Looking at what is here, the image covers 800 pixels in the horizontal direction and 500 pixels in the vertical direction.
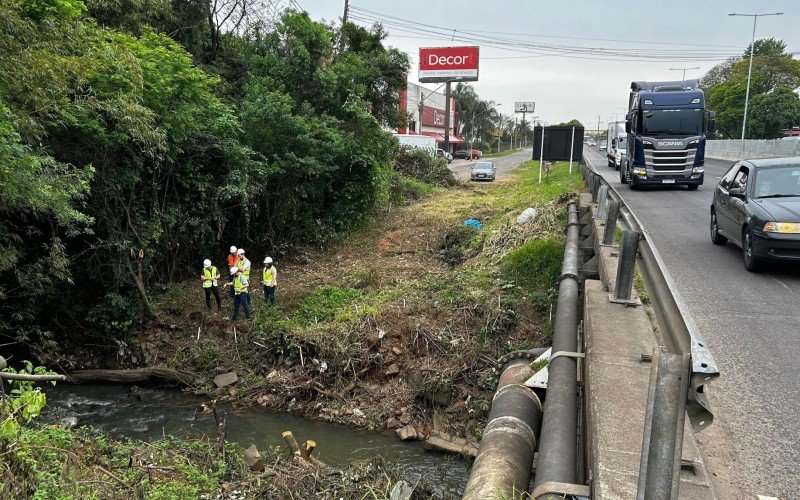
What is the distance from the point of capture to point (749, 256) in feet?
29.8

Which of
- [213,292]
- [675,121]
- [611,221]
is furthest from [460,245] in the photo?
[611,221]

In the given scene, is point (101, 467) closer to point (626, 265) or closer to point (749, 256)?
point (626, 265)

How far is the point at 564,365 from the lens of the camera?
518cm

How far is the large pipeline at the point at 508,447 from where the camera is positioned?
4.16 metres

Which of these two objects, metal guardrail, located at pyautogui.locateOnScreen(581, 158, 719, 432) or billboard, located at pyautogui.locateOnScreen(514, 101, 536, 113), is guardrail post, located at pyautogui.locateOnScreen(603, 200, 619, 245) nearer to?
metal guardrail, located at pyautogui.locateOnScreen(581, 158, 719, 432)

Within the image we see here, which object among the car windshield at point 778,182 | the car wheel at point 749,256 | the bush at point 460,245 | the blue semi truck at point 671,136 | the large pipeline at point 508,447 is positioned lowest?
the bush at point 460,245

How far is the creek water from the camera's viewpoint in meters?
8.73

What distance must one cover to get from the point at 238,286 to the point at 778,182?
1076 centimetres

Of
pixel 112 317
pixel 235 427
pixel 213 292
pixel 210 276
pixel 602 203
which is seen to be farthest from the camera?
pixel 213 292

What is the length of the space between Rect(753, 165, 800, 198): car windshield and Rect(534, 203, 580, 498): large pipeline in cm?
474

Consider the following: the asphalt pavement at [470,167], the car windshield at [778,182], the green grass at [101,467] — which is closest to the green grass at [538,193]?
the car windshield at [778,182]

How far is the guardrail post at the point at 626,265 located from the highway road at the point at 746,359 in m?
1.14

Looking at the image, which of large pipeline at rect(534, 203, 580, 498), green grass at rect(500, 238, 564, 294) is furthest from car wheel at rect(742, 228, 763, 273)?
large pipeline at rect(534, 203, 580, 498)

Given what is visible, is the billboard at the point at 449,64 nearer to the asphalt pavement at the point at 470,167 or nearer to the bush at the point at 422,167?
the asphalt pavement at the point at 470,167
